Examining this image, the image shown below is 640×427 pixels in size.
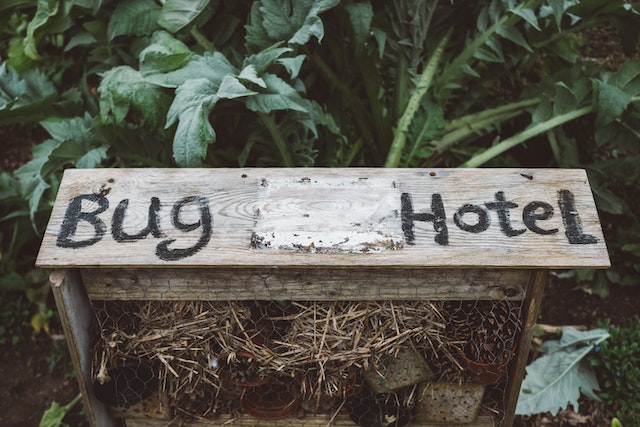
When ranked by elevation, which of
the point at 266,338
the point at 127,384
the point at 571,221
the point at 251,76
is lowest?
the point at 127,384

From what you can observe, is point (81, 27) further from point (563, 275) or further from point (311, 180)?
point (563, 275)

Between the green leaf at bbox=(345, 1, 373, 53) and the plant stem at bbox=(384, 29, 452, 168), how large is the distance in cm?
40

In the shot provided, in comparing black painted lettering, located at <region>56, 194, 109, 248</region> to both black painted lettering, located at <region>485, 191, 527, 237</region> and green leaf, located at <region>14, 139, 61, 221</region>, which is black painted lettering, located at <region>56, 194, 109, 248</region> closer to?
green leaf, located at <region>14, 139, 61, 221</region>

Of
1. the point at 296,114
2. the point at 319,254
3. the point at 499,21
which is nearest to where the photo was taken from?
the point at 319,254

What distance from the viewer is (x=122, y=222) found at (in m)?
1.79

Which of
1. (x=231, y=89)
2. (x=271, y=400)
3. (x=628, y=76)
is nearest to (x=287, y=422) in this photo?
(x=271, y=400)

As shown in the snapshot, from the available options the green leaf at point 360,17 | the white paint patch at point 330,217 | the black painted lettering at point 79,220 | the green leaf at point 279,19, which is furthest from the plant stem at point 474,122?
the black painted lettering at point 79,220

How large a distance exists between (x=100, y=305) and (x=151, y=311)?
0.17 meters

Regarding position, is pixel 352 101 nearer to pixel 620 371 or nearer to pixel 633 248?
pixel 633 248

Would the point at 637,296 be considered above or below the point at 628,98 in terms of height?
below

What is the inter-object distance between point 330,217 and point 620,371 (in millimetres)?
1541

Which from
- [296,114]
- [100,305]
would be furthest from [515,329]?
[100,305]

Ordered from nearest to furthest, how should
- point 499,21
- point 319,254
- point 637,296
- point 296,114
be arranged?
point 319,254
point 296,114
point 499,21
point 637,296

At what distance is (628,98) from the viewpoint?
245 centimetres
